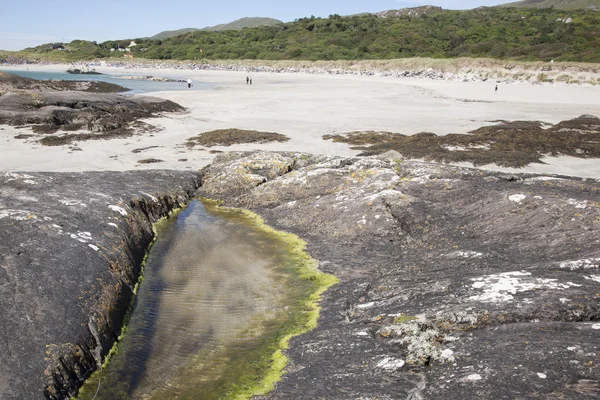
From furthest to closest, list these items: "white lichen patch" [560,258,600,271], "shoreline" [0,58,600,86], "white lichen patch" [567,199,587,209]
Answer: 1. "shoreline" [0,58,600,86]
2. "white lichen patch" [567,199,587,209]
3. "white lichen patch" [560,258,600,271]

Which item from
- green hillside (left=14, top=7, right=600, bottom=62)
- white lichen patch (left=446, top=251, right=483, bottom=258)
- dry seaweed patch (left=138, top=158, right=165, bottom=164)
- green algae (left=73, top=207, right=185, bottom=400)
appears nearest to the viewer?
green algae (left=73, top=207, right=185, bottom=400)

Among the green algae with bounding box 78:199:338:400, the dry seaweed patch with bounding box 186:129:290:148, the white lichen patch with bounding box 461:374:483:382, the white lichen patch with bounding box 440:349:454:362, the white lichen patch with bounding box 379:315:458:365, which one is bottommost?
the green algae with bounding box 78:199:338:400

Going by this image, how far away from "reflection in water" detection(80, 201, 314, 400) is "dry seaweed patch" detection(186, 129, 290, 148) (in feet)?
37.5

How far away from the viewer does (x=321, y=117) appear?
32.5 m

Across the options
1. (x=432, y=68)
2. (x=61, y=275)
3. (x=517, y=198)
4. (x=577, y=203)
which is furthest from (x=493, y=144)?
(x=432, y=68)

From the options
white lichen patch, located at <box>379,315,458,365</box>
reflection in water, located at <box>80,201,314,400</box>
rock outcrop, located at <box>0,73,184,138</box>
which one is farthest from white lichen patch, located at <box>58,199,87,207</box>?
rock outcrop, located at <box>0,73,184,138</box>

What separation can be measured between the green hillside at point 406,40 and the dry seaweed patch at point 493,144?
135ft

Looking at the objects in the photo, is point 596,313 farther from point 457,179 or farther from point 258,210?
point 258,210

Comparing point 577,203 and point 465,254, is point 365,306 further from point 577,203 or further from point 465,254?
point 577,203

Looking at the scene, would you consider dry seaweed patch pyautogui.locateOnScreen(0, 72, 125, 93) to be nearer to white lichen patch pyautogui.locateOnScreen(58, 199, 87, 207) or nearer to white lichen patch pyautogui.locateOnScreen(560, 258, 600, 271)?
white lichen patch pyautogui.locateOnScreen(58, 199, 87, 207)

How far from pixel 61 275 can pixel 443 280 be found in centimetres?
628

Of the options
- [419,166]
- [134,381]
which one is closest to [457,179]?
[419,166]

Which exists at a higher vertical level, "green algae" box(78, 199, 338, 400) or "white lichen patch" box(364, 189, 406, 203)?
"white lichen patch" box(364, 189, 406, 203)

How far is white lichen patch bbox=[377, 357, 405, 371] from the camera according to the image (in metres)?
5.81
